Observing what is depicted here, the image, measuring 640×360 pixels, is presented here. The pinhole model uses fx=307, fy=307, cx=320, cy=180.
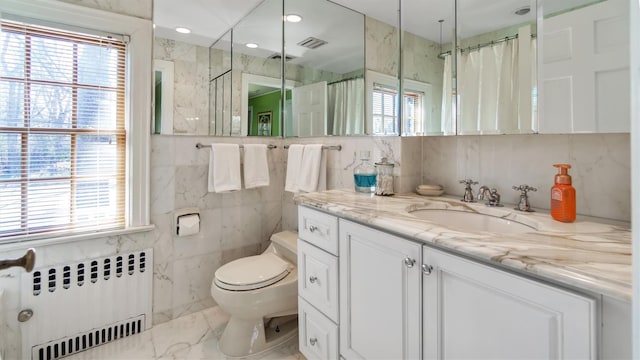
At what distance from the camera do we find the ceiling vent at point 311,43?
229 cm

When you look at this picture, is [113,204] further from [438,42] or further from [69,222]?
[438,42]

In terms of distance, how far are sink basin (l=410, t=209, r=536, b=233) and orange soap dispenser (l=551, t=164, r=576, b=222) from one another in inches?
4.4

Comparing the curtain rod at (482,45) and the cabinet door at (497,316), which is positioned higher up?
the curtain rod at (482,45)

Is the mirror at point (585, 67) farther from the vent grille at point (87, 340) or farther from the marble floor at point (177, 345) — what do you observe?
the vent grille at point (87, 340)

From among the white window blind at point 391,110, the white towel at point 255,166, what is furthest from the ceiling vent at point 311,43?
the white towel at point 255,166

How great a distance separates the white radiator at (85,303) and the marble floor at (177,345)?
2.6 inches

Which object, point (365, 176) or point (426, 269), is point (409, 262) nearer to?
point (426, 269)

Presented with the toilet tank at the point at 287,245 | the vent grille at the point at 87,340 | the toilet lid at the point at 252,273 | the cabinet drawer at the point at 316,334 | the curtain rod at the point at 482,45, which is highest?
the curtain rod at the point at 482,45

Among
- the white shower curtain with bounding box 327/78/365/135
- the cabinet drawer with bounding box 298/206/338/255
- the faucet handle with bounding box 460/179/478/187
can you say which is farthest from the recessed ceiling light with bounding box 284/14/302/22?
the faucet handle with bounding box 460/179/478/187

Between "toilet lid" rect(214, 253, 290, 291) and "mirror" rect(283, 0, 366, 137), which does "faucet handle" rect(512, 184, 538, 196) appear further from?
"toilet lid" rect(214, 253, 290, 291)

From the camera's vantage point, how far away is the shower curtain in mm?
1233


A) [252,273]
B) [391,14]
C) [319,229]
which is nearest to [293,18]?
[391,14]

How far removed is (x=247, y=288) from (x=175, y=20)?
5.93ft

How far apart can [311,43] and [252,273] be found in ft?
5.60
